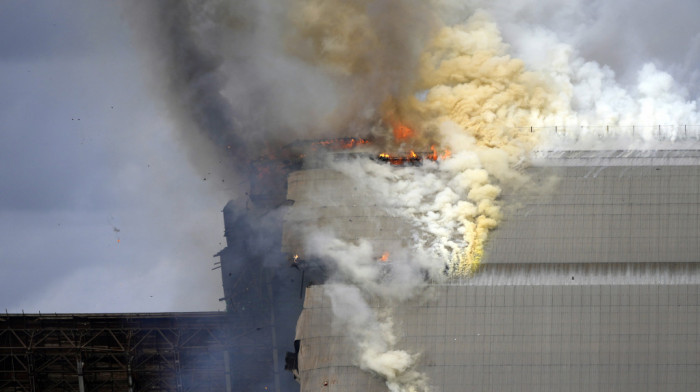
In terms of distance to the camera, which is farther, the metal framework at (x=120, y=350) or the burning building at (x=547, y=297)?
the metal framework at (x=120, y=350)

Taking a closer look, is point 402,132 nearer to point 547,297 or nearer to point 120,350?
point 547,297

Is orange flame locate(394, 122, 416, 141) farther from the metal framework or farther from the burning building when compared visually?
the metal framework

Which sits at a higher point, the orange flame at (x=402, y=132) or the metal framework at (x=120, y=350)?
the orange flame at (x=402, y=132)

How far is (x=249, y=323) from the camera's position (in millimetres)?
147875

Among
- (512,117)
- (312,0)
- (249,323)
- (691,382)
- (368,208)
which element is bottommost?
(691,382)

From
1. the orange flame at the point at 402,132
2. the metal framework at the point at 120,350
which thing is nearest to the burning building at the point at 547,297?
the orange flame at the point at 402,132

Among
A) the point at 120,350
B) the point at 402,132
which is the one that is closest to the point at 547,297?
the point at 402,132

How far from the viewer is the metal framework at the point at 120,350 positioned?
148625 millimetres

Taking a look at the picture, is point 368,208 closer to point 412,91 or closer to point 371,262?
point 371,262

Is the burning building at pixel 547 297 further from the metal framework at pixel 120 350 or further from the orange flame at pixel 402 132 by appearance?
the metal framework at pixel 120 350

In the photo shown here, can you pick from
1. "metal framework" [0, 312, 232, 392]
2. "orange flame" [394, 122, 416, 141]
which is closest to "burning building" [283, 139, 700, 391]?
"orange flame" [394, 122, 416, 141]

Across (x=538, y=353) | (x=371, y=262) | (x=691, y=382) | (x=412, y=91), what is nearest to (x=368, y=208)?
(x=371, y=262)

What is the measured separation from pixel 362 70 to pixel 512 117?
18.4m

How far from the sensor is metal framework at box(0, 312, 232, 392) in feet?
488
